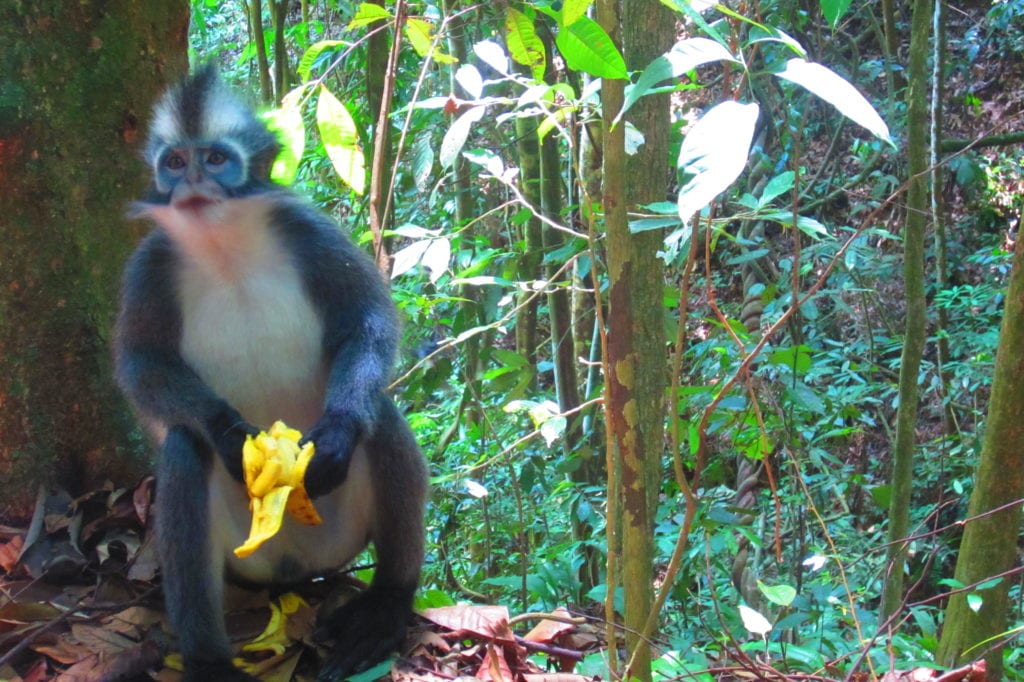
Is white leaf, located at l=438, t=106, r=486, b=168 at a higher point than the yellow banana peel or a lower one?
higher

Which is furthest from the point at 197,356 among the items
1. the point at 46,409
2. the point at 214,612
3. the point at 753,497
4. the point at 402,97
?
the point at 753,497

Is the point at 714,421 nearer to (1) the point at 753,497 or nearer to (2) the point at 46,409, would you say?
(1) the point at 753,497

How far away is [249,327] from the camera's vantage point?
3.35 meters

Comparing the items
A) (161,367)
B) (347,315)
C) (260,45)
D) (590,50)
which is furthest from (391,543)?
(260,45)

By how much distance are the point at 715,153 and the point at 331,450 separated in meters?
1.69

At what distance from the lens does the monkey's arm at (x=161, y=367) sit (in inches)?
117

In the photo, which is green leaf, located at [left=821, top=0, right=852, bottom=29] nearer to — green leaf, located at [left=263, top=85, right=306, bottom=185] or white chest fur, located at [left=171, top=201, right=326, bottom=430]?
green leaf, located at [left=263, top=85, right=306, bottom=185]

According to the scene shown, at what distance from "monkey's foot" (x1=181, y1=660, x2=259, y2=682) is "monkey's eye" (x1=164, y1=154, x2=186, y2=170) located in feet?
4.98

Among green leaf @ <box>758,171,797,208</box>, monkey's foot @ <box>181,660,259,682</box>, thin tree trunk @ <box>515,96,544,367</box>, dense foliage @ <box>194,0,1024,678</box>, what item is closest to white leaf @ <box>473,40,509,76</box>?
dense foliage @ <box>194,0,1024,678</box>

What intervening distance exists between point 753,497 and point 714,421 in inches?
70.6

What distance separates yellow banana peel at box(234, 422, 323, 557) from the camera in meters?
2.73

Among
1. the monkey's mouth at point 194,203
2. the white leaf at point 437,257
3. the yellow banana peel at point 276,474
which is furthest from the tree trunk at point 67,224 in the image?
the white leaf at point 437,257

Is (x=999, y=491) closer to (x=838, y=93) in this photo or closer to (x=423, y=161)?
(x=838, y=93)

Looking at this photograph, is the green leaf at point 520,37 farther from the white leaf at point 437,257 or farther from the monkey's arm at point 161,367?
the monkey's arm at point 161,367
